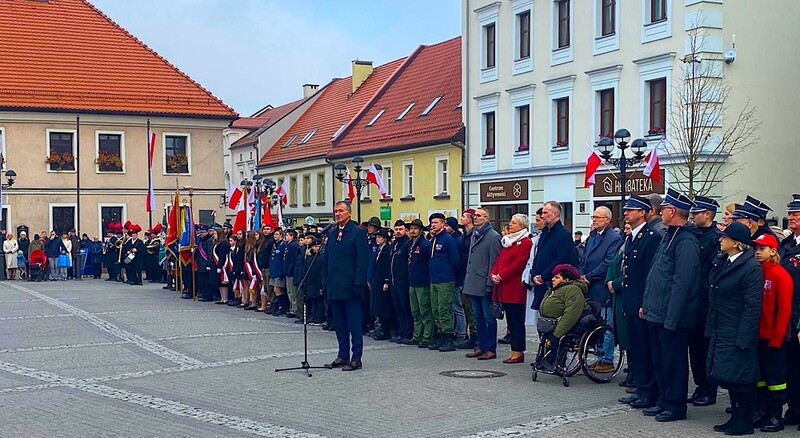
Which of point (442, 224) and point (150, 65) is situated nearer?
point (442, 224)

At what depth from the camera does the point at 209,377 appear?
1223 centimetres

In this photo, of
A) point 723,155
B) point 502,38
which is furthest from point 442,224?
point 502,38

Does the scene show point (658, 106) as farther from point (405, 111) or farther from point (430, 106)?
point (405, 111)

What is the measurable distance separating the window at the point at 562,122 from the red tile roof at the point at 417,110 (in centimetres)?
631

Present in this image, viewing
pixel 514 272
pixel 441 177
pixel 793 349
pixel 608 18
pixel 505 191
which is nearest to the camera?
pixel 793 349

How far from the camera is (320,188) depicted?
177 ft

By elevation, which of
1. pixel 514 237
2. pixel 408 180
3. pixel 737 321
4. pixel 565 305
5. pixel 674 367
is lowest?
pixel 674 367

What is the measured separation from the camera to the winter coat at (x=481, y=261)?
13945 mm

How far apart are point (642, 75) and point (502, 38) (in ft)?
27.1

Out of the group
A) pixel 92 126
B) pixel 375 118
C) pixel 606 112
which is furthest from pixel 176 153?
pixel 606 112

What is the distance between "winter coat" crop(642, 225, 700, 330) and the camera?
9258 millimetres

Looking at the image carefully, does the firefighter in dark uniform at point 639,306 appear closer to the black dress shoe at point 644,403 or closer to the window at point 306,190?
the black dress shoe at point 644,403

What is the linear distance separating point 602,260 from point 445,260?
10.3ft

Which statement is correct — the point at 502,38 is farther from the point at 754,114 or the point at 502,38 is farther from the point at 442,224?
the point at 442,224
